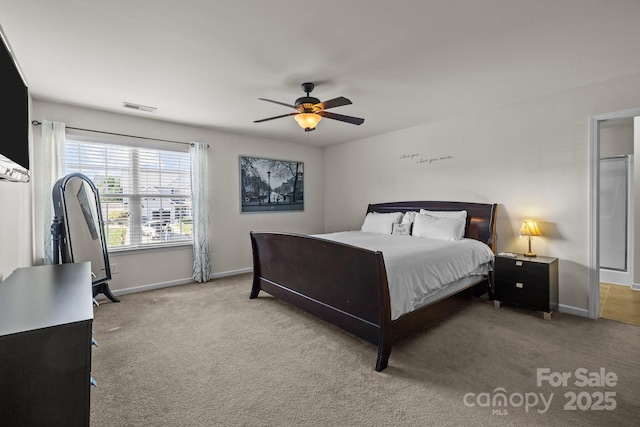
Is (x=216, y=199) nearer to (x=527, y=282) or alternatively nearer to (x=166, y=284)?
(x=166, y=284)

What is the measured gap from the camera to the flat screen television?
158 cm

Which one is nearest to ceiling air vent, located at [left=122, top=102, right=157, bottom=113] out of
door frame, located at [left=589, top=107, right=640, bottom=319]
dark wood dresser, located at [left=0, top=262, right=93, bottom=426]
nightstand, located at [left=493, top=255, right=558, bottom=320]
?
dark wood dresser, located at [left=0, top=262, right=93, bottom=426]

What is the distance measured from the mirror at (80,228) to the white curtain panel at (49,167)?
0.63 feet

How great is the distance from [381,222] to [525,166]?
6.49 ft

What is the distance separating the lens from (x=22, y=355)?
1072 mm

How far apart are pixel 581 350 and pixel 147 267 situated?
4.99 meters

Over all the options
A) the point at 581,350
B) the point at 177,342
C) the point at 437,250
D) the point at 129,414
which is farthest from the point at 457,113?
the point at 129,414

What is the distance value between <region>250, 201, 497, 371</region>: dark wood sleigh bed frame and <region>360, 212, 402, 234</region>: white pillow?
1013 mm

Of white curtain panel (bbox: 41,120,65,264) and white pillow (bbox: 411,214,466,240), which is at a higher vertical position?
white curtain panel (bbox: 41,120,65,264)

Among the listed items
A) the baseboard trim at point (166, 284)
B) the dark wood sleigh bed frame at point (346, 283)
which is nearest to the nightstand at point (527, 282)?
the dark wood sleigh bed frame at point (346, 283)

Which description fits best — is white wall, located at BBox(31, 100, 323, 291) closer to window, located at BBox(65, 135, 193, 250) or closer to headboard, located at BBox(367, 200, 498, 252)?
window, located at BBox(65, 135, 193, 250)

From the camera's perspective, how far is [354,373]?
85.5 inches

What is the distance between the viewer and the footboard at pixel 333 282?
2.23 m

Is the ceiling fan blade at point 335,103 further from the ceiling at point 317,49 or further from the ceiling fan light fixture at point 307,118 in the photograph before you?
the ceiling at point 317,49
